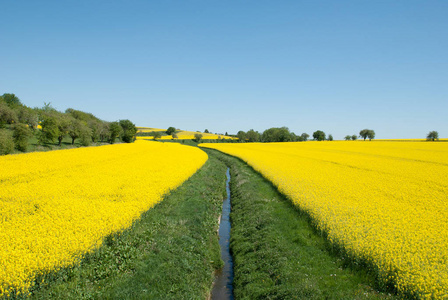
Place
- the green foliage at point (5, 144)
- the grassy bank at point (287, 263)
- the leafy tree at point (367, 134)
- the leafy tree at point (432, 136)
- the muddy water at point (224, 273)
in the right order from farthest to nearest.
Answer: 1. the leafy tree at point (367, 134)
2. the leafy tree at point (432, 136)
3. the green foliage at point (5, 144)
4. the muddy water at point (224, 273)
5. the grassy bank at point (287, 263)

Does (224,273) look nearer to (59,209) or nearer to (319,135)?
(59,209)

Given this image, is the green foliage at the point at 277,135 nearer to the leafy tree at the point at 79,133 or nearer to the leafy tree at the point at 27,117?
the leafy tree at the point at 79,133

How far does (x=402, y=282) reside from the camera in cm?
643

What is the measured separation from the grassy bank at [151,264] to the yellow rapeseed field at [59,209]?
503 mm

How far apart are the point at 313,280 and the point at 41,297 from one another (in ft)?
26.7

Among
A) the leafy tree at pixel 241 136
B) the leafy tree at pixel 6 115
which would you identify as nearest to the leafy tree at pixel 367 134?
the leafy tree at pixel 241 136

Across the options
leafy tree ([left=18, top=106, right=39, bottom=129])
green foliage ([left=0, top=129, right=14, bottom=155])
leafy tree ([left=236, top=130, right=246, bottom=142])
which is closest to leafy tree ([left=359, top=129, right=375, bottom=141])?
leafy tree ([left=236, top=130, right=246, bottom=142])

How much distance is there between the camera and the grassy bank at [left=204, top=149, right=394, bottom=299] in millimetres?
6895

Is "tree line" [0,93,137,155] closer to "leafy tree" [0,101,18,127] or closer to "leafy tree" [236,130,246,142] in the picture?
"leafy tree" [0,101,18,127]

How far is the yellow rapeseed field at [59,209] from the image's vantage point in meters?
6.68

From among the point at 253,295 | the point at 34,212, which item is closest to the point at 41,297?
the point at 34,212

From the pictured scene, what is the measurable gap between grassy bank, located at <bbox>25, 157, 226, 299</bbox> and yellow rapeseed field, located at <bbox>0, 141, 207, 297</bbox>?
503 millimetres

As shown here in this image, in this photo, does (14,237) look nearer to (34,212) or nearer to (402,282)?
(34,212)

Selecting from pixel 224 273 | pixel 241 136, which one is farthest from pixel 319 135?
pixel 224 273
